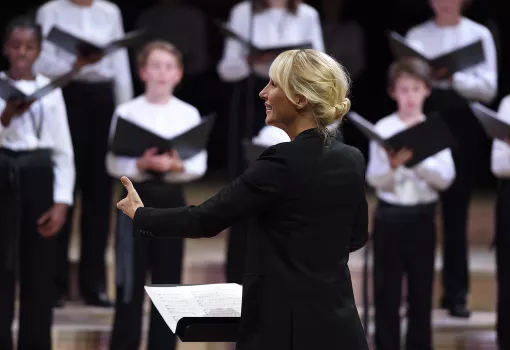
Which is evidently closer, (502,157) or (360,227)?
(360,227)

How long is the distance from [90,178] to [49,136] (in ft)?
3.08

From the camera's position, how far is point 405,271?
14.8ft

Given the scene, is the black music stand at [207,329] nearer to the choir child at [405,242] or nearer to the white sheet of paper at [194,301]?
the white sheet of paper at [194,301]

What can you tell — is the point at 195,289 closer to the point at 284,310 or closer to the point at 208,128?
the point at 284,310

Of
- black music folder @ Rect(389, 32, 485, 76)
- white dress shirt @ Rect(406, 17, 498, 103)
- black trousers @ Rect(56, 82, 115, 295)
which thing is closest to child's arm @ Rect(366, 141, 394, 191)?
black music folder @ Rect(389, 32, 485, 76)

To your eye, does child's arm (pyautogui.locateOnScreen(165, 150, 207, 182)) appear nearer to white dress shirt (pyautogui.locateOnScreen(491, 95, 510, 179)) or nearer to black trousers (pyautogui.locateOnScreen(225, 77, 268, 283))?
black trousers (pyautogui.locateOnScreen(225, 77, 268, 283))

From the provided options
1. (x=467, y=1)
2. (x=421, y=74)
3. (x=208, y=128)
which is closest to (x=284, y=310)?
(x=208, y=128)

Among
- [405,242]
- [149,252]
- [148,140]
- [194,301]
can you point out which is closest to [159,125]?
[148,140]

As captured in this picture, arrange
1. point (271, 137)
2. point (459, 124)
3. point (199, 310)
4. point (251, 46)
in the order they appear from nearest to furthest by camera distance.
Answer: point (199, 310) < point (271, 137) < point (251, 46) < point (459, 124)

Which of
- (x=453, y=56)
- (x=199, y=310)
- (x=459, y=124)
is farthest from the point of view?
(x=459, y=124)

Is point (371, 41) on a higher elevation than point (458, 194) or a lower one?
higher

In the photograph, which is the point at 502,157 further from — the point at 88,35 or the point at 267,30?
the point at 88,35

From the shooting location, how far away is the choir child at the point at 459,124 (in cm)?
520

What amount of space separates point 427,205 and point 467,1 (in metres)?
1.54
